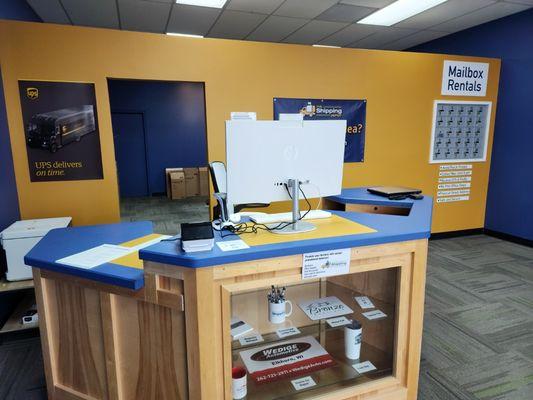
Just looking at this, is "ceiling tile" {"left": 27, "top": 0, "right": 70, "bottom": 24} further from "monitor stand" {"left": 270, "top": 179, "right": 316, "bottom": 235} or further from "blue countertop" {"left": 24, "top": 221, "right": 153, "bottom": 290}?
"monitor stand" {"left": 270, "top": 179, "right": 316, "bottom": 235}

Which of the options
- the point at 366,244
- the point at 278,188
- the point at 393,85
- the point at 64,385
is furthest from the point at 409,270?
the point at 393,85

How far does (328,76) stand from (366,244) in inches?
110

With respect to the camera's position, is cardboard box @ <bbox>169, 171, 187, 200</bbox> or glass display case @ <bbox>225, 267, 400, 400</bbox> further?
cardboard box @ <bbox>169, 171, 187, 200</bbox>

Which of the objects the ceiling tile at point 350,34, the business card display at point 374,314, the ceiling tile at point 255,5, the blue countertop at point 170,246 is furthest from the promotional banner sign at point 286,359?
the ceiling tile at point 350,34

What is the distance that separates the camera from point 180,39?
327 cm

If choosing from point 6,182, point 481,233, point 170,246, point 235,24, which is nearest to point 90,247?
point 170,246

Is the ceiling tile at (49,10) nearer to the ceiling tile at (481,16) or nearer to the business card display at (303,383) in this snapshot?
the business card display at (303,383)

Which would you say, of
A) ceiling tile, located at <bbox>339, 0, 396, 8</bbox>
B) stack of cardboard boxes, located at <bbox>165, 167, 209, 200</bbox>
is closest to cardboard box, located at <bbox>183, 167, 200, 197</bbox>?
stack of cardboard boxes, located at <bbox>165, 167, 209, 200</bbox>

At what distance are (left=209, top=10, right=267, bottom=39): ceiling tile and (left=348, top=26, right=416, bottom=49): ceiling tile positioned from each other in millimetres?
1815

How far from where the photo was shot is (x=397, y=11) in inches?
167

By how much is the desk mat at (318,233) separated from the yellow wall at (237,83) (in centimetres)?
209

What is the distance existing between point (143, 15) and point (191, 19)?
1.89ft

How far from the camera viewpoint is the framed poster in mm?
4301

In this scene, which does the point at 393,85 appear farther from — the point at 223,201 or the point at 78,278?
the point at 78,278
